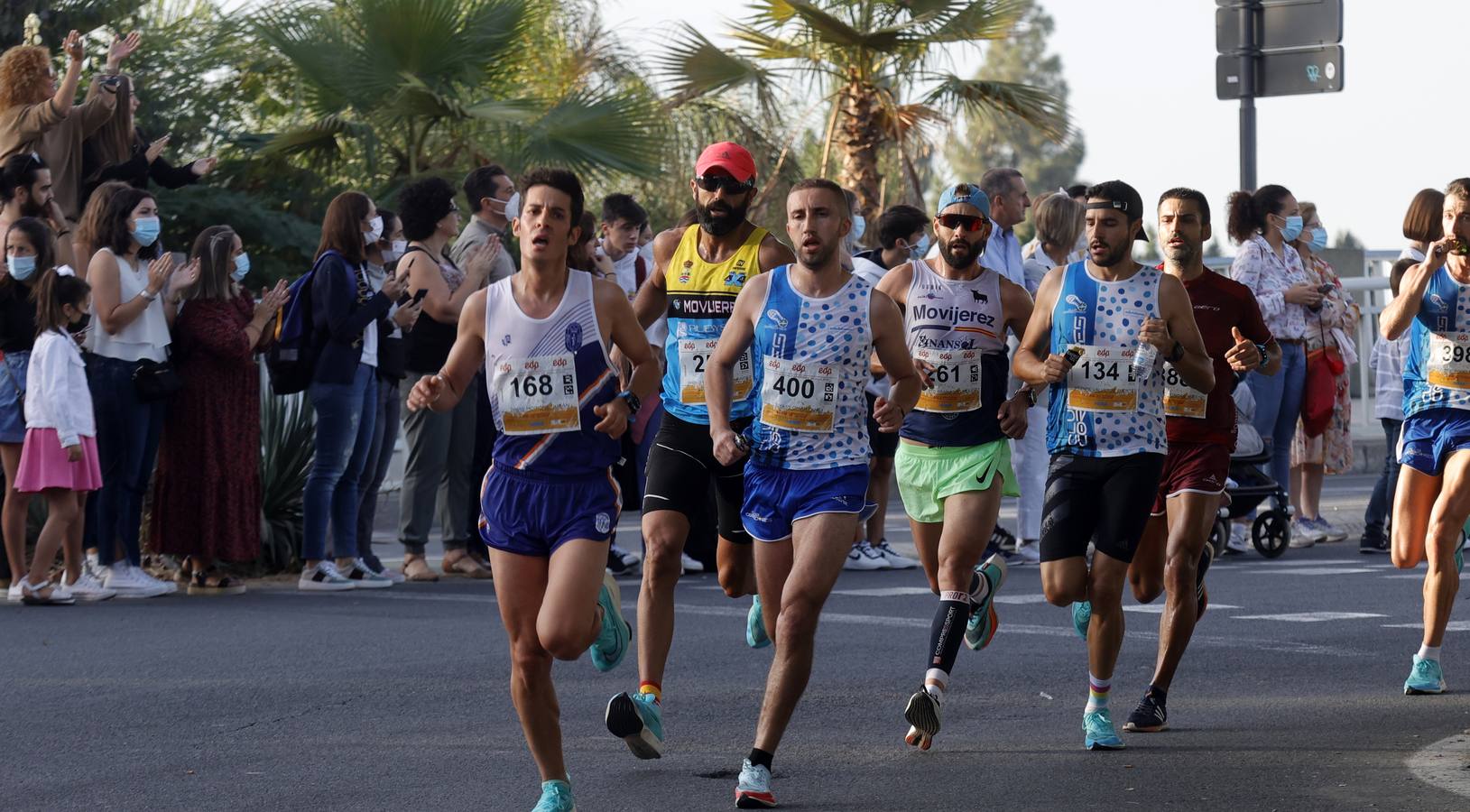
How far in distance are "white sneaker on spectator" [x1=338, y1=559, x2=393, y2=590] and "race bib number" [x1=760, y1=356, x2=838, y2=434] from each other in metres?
5.87

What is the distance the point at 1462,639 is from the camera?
9688 millimetres

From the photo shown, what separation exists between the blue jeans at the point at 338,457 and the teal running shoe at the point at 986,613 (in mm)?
4881

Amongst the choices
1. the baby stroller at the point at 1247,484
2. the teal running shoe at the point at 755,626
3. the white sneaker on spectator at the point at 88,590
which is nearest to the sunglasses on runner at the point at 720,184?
the teal running shoe at the point at 755,626

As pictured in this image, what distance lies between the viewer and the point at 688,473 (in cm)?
748

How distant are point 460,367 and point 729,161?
1.66 meters

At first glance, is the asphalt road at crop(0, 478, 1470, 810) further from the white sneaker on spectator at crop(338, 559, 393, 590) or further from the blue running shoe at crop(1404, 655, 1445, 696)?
the white sneaker on spectator at crop(338, 559, 393, 590)

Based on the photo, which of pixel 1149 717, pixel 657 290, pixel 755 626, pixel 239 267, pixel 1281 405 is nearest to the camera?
pixel 1149 717

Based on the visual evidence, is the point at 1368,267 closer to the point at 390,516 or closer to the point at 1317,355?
the point at 1317,355

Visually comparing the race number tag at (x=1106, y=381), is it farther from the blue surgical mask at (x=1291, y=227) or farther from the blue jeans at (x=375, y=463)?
the blue surgical mask at (x=1291, y=227)

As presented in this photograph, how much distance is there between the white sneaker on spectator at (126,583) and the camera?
37.7 ft

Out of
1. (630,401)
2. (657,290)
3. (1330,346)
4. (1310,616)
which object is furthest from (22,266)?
(1330,346)

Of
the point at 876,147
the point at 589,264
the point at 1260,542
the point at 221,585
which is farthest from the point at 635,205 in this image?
the point at 876,147

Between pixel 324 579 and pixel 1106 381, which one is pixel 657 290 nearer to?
pixel 1106 381

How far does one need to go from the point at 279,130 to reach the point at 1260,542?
1033cm
